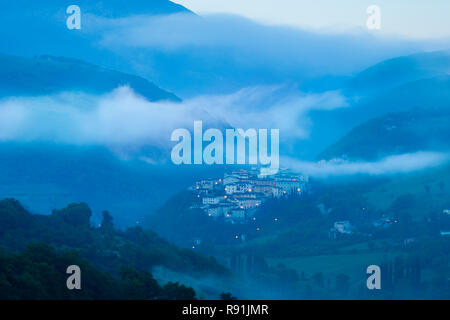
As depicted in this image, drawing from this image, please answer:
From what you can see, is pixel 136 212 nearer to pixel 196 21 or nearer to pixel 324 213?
pixel 324 213

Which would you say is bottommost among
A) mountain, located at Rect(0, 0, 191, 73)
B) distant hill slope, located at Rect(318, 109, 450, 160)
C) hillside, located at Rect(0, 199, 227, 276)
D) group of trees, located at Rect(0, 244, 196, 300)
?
group of trees, located at Rect(0, 244, 196, 300)

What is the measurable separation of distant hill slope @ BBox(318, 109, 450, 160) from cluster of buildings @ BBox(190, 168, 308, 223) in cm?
940

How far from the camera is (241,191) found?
64.9m

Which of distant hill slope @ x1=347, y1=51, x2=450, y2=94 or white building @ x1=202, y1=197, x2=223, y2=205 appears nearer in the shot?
white building @ x1=202, y1=197, x2=223, y2=205

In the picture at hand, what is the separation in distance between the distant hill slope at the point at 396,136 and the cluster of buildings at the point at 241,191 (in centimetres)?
940

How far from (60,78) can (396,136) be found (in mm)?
36209

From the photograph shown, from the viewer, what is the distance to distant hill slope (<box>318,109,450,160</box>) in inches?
2931

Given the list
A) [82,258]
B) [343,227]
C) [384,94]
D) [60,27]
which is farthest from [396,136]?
[82,258]

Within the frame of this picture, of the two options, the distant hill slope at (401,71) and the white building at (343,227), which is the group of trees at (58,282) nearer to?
the white building at (343,227)

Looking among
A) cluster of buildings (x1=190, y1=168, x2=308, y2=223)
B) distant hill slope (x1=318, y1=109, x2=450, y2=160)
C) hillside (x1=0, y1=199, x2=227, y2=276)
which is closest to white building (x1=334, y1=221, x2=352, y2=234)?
cluster of buildings (x1=190, y1=168, x2=308, y2=223)

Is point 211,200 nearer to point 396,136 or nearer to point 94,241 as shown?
point 396,136

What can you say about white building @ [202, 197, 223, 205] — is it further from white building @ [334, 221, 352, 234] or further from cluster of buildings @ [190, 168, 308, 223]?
white building @ [334, 221, 352, 234]

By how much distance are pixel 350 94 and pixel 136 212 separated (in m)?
32.5
